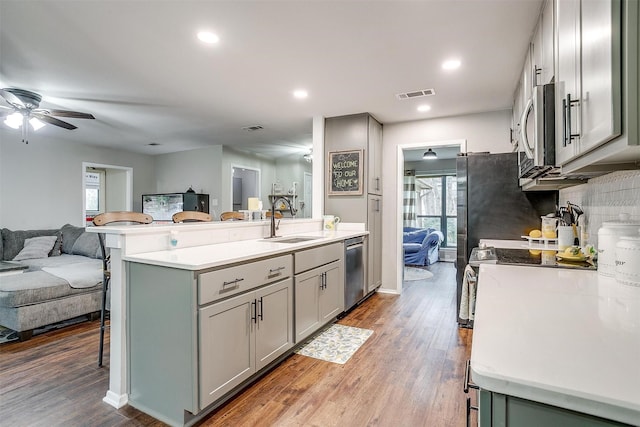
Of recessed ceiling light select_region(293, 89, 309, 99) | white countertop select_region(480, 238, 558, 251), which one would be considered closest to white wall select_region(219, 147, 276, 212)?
recessed ceiling light select_region(293, 89, 309, 99)

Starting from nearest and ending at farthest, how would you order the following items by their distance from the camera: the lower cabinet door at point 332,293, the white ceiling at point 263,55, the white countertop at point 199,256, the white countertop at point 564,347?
the white countertop at point 564,347
the white countertop at point 199,256
the white ceiling at point 263,55
the lower cabinet door at point 332,293

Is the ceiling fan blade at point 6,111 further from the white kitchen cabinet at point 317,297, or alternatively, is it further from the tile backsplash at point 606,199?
the tile backsplash at point 606,199

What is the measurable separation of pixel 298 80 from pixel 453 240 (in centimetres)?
597

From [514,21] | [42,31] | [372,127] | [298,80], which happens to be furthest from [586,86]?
[372,127]

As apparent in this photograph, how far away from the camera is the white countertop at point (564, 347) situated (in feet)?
1.77

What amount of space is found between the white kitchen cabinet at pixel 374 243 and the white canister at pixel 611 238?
293 cm

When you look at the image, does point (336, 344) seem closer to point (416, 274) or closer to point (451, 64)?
point (451, 64)

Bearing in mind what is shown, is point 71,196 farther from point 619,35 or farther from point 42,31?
point 619,35

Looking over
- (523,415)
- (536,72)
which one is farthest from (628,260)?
(536,72)

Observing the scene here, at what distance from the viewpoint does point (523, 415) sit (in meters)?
0.60

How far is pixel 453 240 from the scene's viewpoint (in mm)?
7660

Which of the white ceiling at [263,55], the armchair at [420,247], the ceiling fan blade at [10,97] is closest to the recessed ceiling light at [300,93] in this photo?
the white ceiling at [263,55]

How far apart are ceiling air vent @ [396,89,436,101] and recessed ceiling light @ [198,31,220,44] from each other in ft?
6.57

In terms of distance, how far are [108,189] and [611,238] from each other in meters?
8.46
